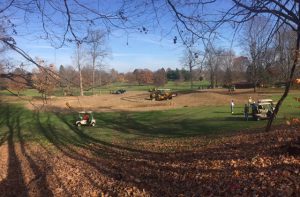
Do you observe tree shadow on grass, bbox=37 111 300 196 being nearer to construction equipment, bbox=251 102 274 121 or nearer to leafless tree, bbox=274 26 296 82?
leafless tree, bbox=274 26 296 82

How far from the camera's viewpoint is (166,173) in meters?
9.76

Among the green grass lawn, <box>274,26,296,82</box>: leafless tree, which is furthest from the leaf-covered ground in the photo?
the green grass lawn

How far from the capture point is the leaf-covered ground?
7.31 m

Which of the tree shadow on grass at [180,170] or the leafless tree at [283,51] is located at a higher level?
the leafless tree at [283,51]

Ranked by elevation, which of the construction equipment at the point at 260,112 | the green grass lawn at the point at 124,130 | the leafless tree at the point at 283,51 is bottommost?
the green grass lawn at the point at 124,130

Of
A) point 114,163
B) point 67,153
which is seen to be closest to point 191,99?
point 67,153

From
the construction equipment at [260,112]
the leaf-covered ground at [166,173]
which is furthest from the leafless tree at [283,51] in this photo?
the construction equipment at [260,112]

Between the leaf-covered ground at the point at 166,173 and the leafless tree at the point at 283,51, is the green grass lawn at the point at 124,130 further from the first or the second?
the leafless tree at the point at 283,51

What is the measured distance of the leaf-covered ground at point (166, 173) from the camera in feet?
24.0

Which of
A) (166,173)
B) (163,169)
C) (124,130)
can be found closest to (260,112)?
(124,130)

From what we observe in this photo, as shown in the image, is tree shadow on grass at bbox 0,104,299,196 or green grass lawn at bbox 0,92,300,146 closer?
tree shadow on grass at bbox 0,104,299,196

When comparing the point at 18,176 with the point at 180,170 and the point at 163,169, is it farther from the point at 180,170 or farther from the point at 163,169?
the point at 180,170

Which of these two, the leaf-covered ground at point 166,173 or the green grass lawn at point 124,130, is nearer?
the leaf-covered ground at point 166,173

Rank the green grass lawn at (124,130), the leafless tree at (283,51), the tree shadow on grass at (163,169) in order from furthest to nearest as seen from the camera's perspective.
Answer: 1. the green grass lawn at (124,130)
2. the leafless tree at (283,51)
3. the tree shadow on grass at (163,169)
